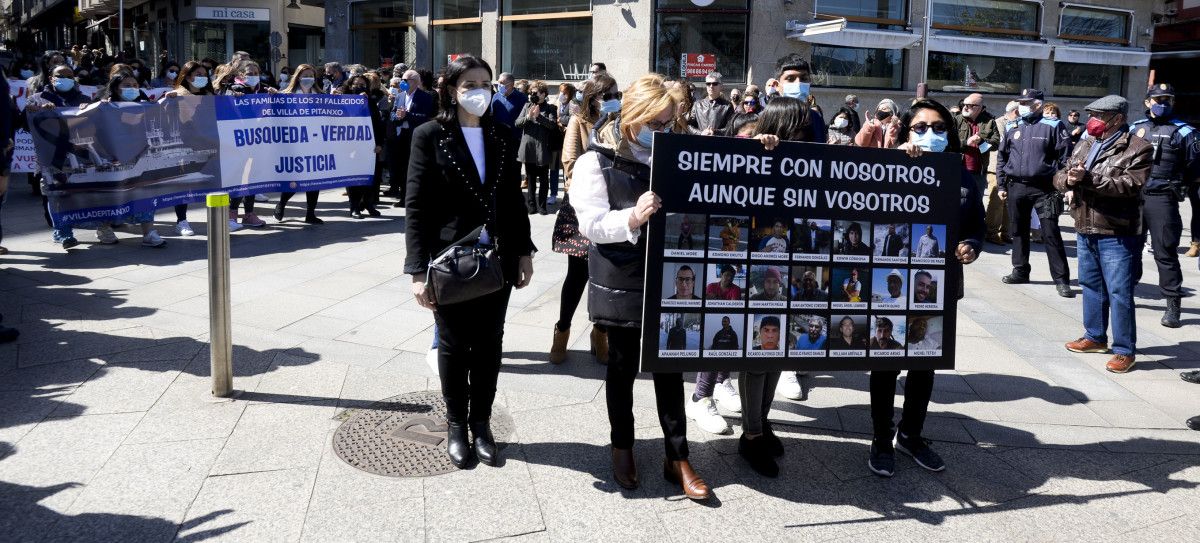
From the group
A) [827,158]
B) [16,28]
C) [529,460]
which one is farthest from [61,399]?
[16,28]

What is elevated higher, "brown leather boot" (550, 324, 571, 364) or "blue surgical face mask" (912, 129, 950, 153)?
"blue surgical face mask" (912, 129, 950, 153)

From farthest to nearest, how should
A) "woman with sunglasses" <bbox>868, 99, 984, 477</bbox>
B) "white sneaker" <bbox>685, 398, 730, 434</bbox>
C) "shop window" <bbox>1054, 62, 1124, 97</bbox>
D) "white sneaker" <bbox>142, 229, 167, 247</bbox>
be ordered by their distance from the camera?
"shop window" <bbox>1054, 62, 1124, 97</bbox> → "white sneaker" <bbox>142, 229, 167, 247</bbox> → "white sneaker" <bbox>685, 398, 730, 434</bbox> → "woman with sunglasses" <bbox>868, 99, 984, 477</bbox>

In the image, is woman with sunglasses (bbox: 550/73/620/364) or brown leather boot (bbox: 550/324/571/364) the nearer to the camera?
woman with sunglasses (bbox: 550/73/620/364)

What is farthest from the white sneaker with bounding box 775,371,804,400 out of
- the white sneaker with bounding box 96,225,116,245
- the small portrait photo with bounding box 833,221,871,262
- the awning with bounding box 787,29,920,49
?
the awning with bounding box 787,29,920,49

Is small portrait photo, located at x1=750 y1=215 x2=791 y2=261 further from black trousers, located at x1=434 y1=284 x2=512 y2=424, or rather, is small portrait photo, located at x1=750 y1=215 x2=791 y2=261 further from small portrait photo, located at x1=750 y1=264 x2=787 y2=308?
black trousers, located at x1=434 y1=284 x2=512 y2=424

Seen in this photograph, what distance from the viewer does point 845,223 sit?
12.3 ft

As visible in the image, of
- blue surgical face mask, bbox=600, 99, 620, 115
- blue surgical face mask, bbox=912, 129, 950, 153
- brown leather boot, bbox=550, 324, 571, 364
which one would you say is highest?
blue surgical face mask, bbox=600, 99, 620, 115

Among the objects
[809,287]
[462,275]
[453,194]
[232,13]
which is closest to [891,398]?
[809,287]

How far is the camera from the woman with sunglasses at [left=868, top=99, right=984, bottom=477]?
407cm

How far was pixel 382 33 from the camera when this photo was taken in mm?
24703

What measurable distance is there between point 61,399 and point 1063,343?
22.0 ft

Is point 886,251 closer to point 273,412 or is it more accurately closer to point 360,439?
point 360,439

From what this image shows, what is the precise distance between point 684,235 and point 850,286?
2.66ft

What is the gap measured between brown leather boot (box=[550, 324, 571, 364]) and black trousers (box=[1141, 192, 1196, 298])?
5174 mm
